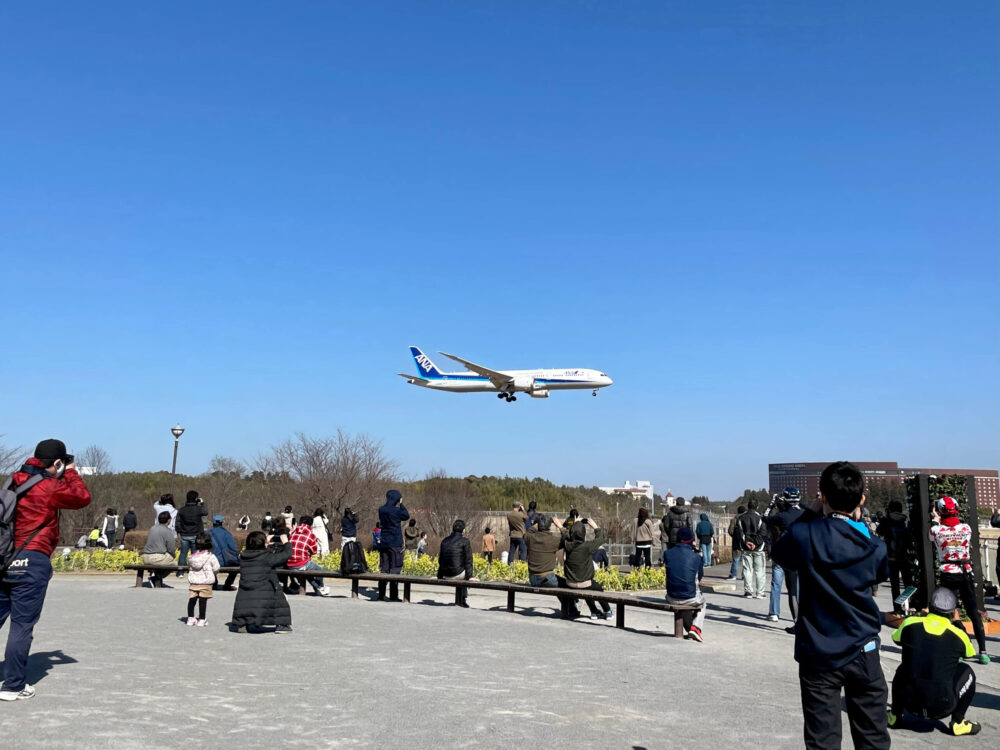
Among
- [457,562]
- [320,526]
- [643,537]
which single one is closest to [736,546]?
[643,537]

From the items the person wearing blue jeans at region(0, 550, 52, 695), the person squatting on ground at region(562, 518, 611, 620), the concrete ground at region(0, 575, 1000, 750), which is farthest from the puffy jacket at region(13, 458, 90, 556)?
the person squatting on ground at region(562, 518, 611, 620)

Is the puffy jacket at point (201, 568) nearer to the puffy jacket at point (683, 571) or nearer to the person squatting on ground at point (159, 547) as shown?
the person squatting on ground at point (159, 547)

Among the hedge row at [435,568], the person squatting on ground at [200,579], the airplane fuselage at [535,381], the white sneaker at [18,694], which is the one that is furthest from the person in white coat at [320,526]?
the airplane fuselage at [535,381]

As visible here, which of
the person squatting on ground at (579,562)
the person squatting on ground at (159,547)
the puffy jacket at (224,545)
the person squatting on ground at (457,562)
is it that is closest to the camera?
the person squatting on ground at (579,562)

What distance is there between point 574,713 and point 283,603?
5.37 m

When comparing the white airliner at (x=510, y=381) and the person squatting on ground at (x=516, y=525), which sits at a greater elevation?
the white airliner at (x=510, y=381)

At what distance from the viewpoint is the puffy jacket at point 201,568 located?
11211mm

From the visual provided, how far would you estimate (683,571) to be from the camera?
10.8 metres

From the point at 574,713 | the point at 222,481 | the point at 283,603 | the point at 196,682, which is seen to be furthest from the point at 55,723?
the point at 222,481

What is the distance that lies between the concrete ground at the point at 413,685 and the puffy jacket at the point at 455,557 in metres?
1.80

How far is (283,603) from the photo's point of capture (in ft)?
35.4

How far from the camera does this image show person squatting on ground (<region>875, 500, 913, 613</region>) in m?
11.2

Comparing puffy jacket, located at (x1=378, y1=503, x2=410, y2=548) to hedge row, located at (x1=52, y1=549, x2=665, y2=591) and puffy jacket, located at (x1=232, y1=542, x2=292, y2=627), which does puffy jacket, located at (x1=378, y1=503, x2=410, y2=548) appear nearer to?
hedge row, located at (x1=52, y1=549, x2=665, y2=591)

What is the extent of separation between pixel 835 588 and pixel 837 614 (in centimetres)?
13
